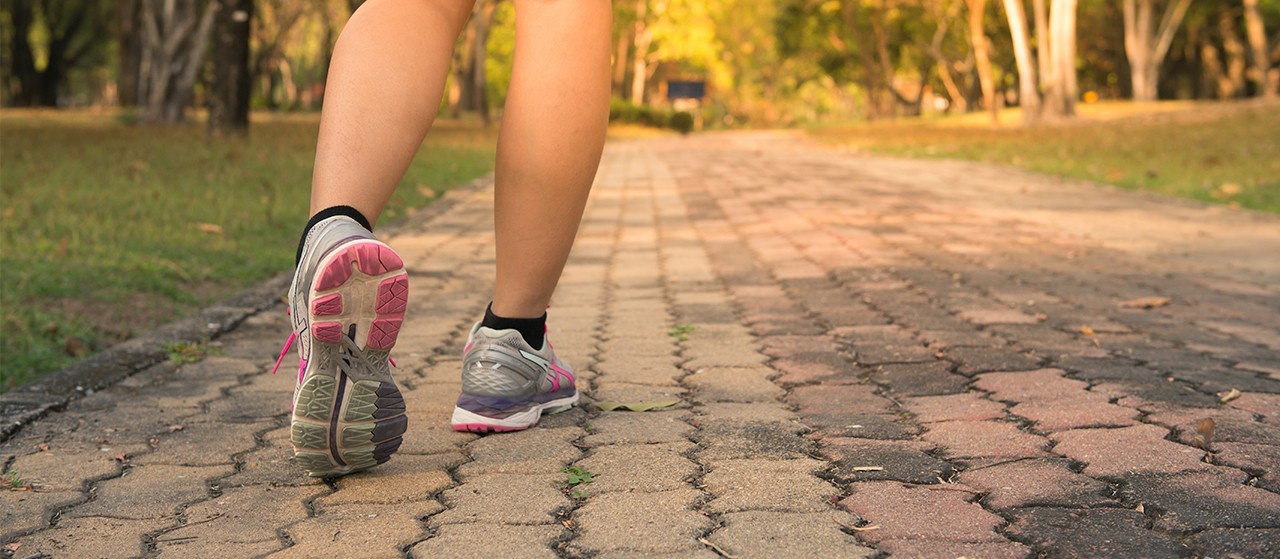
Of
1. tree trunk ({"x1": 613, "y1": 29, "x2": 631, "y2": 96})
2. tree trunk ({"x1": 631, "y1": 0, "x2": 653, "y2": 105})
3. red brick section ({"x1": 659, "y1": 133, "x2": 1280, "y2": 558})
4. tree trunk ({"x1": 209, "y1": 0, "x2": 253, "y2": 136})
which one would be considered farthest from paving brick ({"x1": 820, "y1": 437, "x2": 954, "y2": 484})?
tree trunk ({"x1": 631, "y1": 0, "x2": 653, "y2": 105})

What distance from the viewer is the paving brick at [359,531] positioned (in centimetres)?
203

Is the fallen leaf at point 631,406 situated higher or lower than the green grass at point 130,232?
higher

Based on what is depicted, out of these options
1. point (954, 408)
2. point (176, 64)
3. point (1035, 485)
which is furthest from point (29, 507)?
point (176, 64)

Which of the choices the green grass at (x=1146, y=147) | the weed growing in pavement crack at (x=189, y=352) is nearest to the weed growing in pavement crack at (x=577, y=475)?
the weed growing in pavement crack at (x=189, y=352)

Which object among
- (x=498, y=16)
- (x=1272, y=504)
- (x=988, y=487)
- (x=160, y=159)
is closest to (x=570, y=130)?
(x=988, y=487)

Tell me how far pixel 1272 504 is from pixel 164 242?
497cm

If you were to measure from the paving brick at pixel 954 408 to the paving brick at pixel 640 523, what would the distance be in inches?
31.9

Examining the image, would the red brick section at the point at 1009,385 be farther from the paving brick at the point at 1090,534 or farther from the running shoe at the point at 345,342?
the running shoe at the point at 345,342

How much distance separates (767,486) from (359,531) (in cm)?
72

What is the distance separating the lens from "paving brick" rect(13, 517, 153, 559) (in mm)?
2049

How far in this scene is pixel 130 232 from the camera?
609cm

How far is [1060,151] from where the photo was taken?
16.2 metres

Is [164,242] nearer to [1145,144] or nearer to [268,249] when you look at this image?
[268,249]

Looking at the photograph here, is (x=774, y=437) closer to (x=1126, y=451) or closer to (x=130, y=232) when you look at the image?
(x=1126, y=451)
